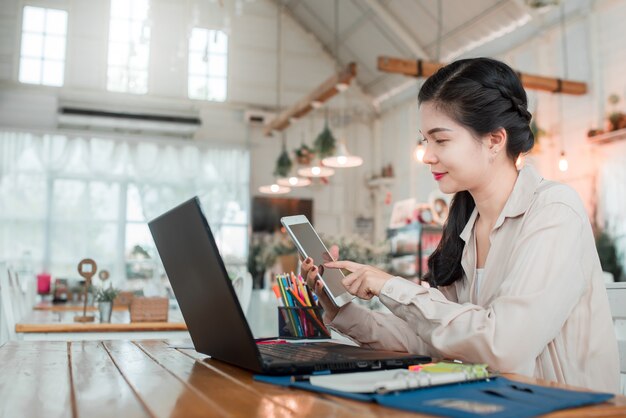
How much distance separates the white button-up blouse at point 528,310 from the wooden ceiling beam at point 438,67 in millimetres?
4598

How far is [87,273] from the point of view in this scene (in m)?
3.50

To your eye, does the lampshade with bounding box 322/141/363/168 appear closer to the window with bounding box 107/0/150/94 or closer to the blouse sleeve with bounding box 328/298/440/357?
the blouse sleeve with bounding box 328/298/440/357

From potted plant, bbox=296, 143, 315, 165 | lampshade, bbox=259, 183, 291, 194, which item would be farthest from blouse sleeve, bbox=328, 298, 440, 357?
potted plant, bbox=296, 143, 315, 165

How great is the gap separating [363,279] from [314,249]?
17 centimetres

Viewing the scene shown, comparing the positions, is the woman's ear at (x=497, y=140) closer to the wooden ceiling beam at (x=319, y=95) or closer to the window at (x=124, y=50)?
the wooden ceiling beam at (x=319, y=95)

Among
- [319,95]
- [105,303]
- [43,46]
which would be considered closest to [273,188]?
[319,95]

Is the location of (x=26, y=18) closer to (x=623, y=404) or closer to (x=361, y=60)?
(x=361, y=60)

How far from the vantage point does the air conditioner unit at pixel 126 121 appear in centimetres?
983

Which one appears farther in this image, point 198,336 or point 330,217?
point 330,217

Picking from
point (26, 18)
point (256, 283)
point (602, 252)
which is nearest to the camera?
point (602, 252)

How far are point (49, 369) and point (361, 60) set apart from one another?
10.4 m

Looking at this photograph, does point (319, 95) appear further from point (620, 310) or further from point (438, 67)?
point (620, 310)

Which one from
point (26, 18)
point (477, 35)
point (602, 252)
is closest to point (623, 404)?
point (602, 252)

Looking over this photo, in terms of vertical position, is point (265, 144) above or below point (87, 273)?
above
